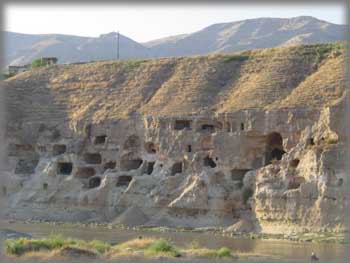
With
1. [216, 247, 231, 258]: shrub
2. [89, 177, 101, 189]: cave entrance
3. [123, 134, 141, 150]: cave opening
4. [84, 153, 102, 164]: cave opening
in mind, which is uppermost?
[123, 134, 141, 150]: cave opening

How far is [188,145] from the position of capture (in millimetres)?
45750

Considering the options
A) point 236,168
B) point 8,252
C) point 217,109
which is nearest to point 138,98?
point 217,109

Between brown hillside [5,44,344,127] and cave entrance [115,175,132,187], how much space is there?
4520mm

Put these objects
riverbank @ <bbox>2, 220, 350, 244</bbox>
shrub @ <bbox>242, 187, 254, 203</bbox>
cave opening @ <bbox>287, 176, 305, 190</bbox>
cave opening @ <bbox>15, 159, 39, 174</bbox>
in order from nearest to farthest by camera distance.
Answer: riverbank @ <bbox>2, 220, 350, 244</bbox>, cave opening @ <bbox>287, 176, 305, 190</bbox>, shrub @ <bbox>242, 187, 254, 203</bbox>, cave opening @ <bbox>15, 159, 39, 174</bbox>

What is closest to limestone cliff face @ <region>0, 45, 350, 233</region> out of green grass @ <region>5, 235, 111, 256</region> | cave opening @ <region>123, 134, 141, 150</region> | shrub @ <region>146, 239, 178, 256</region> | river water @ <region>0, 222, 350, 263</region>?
cave opening @ <region>123, 134, 141, 150</region>

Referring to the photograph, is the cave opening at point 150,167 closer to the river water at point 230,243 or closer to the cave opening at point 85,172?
the cave opening at point 85,172

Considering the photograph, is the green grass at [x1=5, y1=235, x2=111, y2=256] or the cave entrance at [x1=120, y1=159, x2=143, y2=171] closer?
the green grass at [x1=5, y1=235, x2=111, y2=256]

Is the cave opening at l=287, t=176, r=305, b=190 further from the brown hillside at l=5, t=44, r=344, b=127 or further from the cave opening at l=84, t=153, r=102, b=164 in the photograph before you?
the cave opening at l=84, t=153, r=102, b=164

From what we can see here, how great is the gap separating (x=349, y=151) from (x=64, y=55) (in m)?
113

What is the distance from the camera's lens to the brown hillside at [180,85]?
151ft

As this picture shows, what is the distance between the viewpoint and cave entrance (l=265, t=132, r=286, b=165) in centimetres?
4375

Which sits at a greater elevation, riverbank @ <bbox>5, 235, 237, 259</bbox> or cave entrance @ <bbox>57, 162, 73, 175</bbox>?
cave entrance @ <bbox>57, 162, 73, 175</bbox>

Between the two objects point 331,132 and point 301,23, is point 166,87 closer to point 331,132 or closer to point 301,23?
point 331,132

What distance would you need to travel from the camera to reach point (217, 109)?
46812 millimetres
